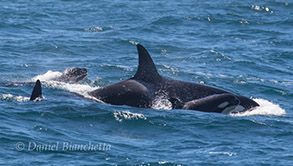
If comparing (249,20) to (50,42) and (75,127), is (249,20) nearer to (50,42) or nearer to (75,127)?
(50,42)

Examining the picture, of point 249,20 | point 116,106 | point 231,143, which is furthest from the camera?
point 249,20

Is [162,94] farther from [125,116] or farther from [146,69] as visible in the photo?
[125,116]

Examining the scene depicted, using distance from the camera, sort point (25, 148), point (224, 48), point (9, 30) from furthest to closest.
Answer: point (9, 30), point (224, 48), point (25, 148)

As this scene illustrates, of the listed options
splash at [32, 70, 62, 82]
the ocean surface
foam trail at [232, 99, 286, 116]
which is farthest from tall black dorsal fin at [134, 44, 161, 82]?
splash at [32, 70, 62, 82]

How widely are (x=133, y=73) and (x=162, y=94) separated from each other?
6.90m

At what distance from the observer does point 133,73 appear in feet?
86.6

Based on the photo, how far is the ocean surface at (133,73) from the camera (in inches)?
579

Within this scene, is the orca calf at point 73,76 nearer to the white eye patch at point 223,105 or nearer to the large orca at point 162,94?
the large orca at point 162,94

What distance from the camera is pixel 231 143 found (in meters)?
15.7

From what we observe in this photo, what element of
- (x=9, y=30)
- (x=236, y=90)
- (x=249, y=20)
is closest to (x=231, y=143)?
(x=236, y=90)

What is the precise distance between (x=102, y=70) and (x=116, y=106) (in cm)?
758

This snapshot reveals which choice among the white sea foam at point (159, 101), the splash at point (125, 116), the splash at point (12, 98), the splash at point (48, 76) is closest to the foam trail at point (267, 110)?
the white sea foam at point (159, 101)

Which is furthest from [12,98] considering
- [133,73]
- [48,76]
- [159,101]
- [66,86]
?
[133,73]

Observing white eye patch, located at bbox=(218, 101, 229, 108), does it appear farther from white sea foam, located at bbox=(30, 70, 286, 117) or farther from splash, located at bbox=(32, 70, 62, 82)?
splash, located at bbox=(32, 70, 62, 82)
